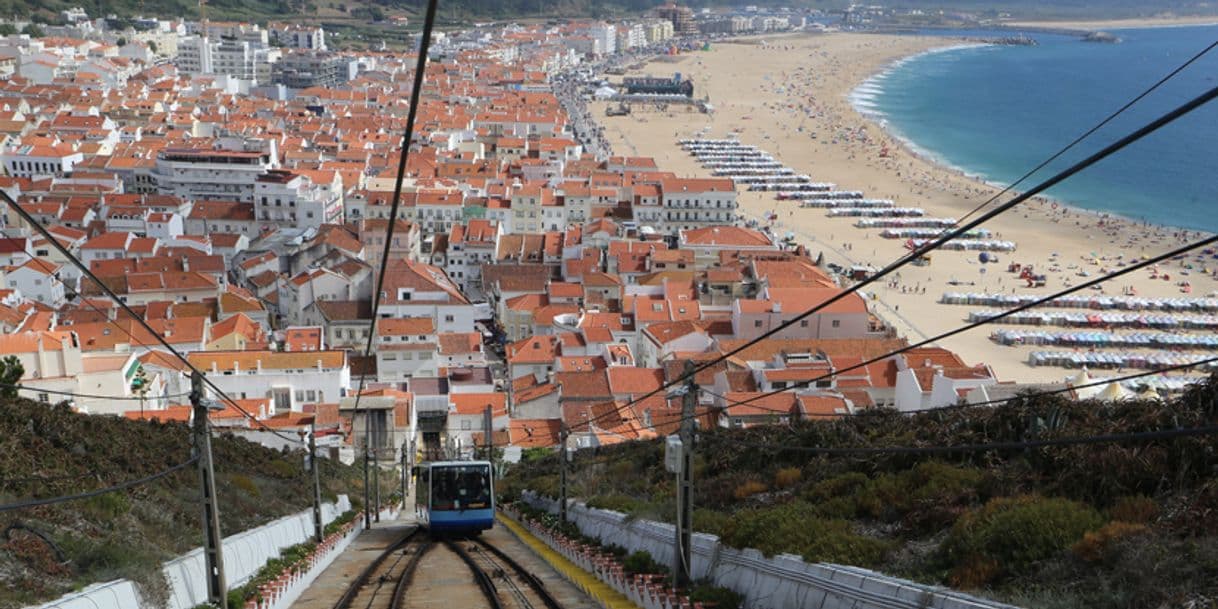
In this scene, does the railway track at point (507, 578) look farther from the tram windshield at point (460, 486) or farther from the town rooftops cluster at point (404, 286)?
the town rooftops cluster at point (404, 286)

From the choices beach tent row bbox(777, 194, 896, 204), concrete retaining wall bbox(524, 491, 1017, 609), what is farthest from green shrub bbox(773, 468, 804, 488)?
beach tent row bbox(777, 194, 896, 204)

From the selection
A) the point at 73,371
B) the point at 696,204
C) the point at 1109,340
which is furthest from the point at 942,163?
the point at 73,371

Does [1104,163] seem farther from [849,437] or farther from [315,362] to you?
[849,437]

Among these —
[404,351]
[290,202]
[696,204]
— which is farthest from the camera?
[696,204]

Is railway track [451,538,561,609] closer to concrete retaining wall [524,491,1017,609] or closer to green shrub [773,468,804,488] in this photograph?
concrete retaining wall [524,491,1017,609]

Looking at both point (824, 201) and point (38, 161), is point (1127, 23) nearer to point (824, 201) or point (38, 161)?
point (824, 201)

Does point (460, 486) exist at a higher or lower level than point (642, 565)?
lower

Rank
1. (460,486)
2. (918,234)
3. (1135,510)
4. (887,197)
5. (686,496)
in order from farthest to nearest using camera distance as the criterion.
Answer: (887,197), (918,234), (460,486), (686,496), (1135,510)

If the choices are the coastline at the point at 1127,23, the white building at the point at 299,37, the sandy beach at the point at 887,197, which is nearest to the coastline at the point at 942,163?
the sandy beach at the point at 887,197
